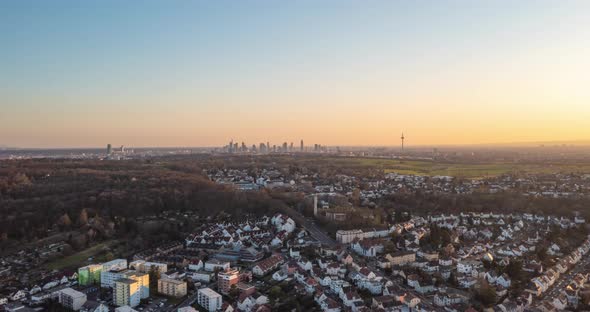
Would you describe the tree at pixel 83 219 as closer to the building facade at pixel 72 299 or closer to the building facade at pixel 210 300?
the building facade at pixel 72 299

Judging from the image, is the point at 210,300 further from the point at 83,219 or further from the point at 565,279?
the point at 83,219

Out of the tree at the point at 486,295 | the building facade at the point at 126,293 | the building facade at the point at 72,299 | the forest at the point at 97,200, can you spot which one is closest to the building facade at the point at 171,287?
the building facade at the point at 126,293

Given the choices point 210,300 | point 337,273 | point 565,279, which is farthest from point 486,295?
point 210,300

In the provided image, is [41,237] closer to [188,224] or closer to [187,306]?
[188,224]

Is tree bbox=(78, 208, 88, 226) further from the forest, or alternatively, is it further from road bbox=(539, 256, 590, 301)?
road bbox=(539, 256, 590, 301)

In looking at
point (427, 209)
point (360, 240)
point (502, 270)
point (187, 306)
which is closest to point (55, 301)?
point (187, 306)
